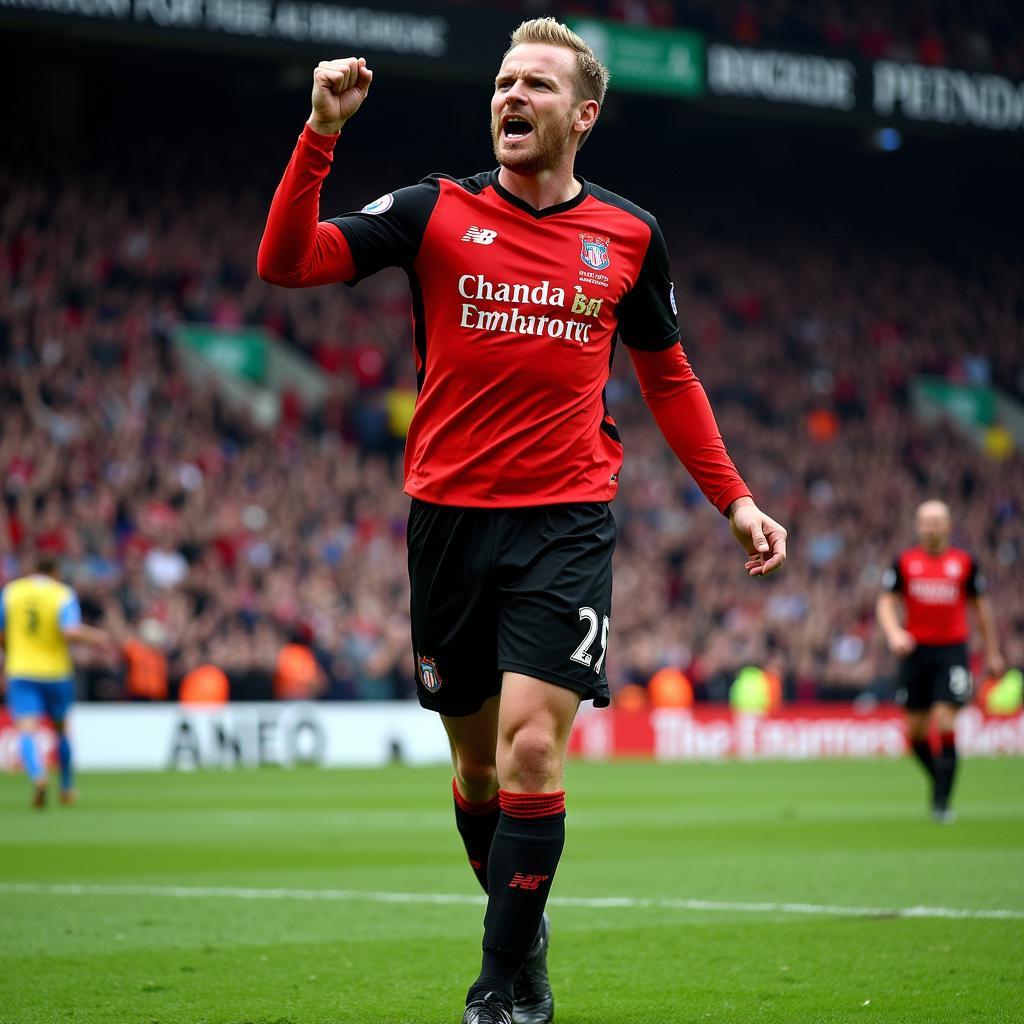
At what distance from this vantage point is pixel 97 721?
2047 centimetres

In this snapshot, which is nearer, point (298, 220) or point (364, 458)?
point (298, 220)

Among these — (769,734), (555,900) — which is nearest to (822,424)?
(769,734)

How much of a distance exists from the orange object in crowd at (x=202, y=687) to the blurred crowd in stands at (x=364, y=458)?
0.41 ft

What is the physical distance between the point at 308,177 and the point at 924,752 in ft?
33.2

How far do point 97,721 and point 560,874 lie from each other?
12.1 metres

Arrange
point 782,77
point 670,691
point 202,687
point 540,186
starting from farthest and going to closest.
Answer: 1. point 782,77
2. point 670,691
3. point 202,687
4. point 540,186

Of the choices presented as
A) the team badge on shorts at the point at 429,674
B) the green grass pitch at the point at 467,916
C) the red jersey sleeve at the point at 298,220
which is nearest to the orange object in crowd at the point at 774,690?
the green grass pitch at the point at 467,916

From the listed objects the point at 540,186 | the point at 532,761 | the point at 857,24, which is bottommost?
the point at 532,761

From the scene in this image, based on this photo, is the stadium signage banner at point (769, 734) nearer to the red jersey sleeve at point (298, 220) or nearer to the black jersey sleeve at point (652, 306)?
the black jersey sleeve at point (652, 306)

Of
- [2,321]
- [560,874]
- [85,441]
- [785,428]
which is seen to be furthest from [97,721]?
[785,428]

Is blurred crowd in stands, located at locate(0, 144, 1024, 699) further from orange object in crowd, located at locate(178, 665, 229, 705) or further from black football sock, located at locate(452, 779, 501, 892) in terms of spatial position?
black football sock, located at locate(452, 779, 501, 892)

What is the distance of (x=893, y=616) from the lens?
1346 cm

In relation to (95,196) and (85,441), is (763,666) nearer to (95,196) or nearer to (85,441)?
(85,441)

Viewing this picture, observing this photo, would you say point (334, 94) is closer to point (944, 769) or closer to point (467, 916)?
point (467, 916)
